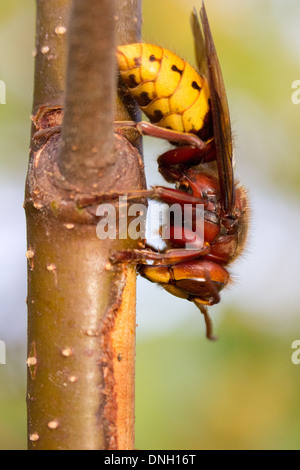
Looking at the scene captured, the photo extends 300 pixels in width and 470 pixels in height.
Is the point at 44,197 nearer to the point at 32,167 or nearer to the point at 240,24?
the point at 32,167

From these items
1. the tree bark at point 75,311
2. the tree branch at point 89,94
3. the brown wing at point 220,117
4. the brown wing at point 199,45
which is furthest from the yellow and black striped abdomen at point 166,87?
the tree branch at point 89,94

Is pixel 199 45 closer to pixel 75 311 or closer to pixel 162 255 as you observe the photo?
pixel 162 255

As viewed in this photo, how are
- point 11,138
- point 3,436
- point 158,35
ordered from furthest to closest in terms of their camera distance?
point 11,138, point 158,35, point 3,436

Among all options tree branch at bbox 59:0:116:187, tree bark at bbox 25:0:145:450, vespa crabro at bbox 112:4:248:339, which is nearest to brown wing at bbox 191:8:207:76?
vespa crabro at bbox 112:4:248:339

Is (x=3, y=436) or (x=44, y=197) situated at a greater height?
(x=44, y=197)

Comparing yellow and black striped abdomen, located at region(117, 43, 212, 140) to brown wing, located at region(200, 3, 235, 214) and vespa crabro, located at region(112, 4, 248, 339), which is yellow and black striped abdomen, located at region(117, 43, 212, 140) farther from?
brown wing, located at region(200, 3, 235, 214)

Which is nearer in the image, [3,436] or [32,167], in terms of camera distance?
[32,167]

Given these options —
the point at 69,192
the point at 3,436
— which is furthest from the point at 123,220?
the point at 3,436
